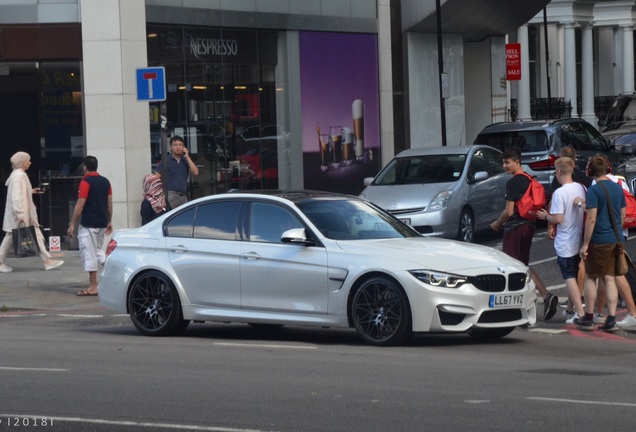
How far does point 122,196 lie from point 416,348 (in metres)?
11.8

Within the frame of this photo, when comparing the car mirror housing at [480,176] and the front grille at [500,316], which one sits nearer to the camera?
the front grille at [500,316]

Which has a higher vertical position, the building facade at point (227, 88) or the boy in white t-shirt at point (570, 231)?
the building facade at point (227, 88)

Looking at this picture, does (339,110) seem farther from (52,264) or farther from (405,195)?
(52,264)

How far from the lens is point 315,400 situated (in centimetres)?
842

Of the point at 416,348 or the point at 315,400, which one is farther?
the point at 416,348

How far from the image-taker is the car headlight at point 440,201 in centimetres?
1955

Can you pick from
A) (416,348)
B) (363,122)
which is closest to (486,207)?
A: (363,122)

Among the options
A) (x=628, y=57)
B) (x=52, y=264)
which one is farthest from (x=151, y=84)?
(x=628, y=57)

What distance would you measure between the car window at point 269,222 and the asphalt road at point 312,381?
3.36ft

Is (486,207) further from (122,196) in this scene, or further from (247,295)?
(247,295)

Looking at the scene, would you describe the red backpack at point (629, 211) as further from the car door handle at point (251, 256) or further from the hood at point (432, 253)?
the car door handle at point (251, 256)

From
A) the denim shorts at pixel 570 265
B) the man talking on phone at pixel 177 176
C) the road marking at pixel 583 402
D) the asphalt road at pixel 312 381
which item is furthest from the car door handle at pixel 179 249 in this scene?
the man talking on phone at pixel 177 176

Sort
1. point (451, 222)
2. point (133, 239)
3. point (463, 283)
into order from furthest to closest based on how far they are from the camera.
Answer: point (451, 222) → point (133, 239) → point (463, 283)

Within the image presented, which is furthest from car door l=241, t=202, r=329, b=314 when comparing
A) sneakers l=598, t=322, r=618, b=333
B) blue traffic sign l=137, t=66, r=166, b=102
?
blue traffic sign l=137, t=66, r=166, b=102
